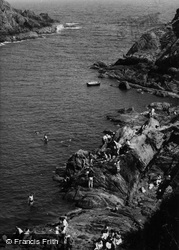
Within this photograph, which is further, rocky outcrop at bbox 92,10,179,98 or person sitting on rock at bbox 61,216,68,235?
rocky outcrop at bbox 92,10,179,98

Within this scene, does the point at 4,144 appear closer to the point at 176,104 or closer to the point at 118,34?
the point at 176,104

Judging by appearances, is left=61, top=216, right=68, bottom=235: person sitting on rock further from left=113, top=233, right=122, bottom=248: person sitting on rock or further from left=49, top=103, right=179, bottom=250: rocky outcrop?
left=113, top=233, right=122, bottom=248: person sitting on rock

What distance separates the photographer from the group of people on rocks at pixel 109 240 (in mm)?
42500

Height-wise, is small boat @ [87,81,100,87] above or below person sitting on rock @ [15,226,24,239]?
below

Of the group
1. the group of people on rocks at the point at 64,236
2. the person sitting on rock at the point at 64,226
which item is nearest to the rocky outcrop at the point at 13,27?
the person sitting on rock at the point at 64,226

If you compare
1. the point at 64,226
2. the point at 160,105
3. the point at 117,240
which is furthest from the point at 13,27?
the point at 117,240

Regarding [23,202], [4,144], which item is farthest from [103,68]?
[23,202]

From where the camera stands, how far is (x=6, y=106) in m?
95.2

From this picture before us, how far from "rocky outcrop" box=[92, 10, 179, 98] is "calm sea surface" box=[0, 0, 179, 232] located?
17.0ft

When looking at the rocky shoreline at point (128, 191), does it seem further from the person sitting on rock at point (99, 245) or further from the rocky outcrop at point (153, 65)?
the rocky outcrop at point (153, 65)

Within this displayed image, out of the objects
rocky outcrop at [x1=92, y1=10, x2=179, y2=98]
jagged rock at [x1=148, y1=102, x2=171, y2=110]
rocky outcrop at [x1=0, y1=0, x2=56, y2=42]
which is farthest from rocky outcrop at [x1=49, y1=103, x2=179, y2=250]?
rocky outcrop at [x1=0, y1=0, x2=56, y2=42]

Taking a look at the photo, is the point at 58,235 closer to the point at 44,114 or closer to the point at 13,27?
the point at 44,114

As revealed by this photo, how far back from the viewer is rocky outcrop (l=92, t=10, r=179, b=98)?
110 metres

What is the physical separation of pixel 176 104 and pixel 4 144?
44218 millimetres
